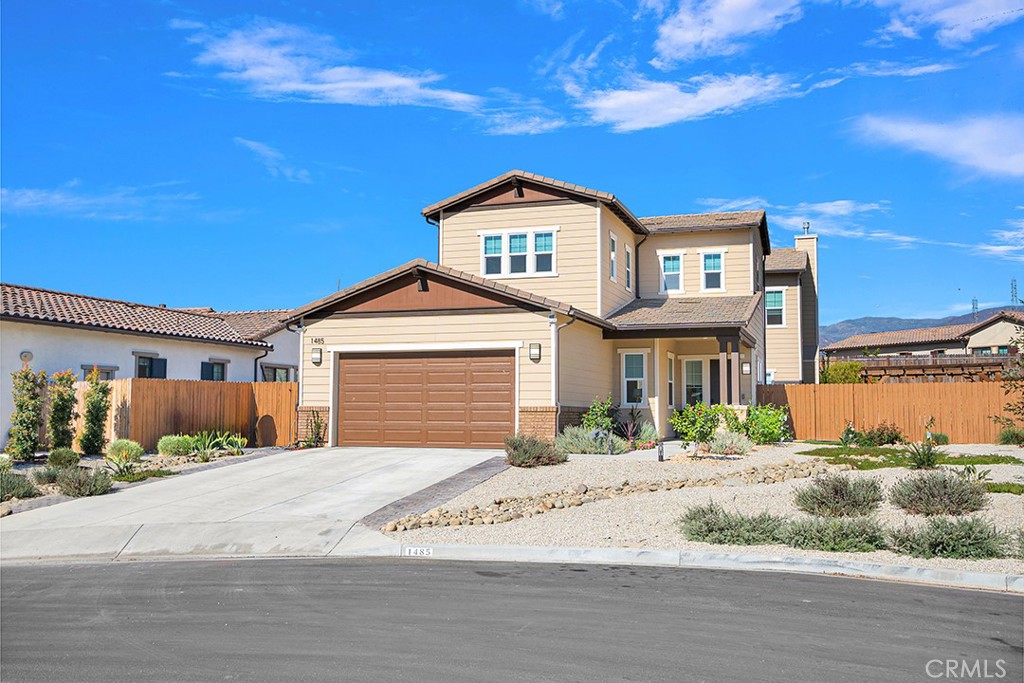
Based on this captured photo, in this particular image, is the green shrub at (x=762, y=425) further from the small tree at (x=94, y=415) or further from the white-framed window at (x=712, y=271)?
the small tree at (x=94, y=415)

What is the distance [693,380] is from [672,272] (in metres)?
3.68

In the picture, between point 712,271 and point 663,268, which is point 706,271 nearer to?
point 712,271

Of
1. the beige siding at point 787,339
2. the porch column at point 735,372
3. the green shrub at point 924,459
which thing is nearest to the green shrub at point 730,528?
the green shrub at point 924,459

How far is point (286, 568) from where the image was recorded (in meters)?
10.9

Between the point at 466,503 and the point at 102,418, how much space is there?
12.9m

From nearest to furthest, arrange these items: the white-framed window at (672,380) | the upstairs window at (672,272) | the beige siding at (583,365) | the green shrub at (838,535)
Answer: the green shrub at (838,535)
the beige siding at (583,365)
the white-framed window at (672,380)
the upstairs window at (672,272)

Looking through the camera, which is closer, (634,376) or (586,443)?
(586,443)

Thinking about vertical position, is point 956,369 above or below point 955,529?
above

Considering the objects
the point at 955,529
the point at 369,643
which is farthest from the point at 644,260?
the point at 369,643

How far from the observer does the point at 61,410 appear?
21719 millimetres

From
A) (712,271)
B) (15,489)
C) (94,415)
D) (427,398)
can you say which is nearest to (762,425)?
(712,271)

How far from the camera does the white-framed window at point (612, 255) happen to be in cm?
2592

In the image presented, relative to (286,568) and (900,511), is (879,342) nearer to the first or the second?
(900,511)

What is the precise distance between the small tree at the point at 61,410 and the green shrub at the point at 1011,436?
2499 centimetres
